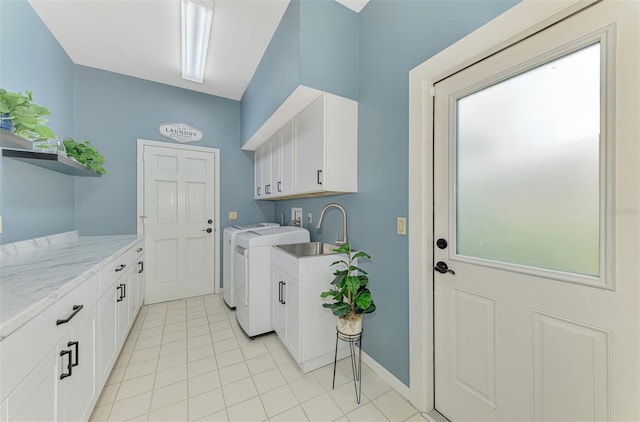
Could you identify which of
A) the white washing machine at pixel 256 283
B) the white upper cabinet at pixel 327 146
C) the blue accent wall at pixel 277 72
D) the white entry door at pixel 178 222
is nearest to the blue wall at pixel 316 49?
the blue accent wall at pixel 277 72

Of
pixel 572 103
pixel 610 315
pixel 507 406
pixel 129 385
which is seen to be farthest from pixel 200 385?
pixel 572 103

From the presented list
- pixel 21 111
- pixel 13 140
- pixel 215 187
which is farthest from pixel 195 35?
pixel 215 187

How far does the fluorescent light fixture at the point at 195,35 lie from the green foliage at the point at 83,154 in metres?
1.29

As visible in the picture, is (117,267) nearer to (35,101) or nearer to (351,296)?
(35,101)

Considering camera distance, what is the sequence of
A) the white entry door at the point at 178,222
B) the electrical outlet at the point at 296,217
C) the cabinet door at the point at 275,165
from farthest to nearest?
the white entry door at the point at 178,222, the electrical outlet at the point at 296,217, the cabinet door at the point at 275,165

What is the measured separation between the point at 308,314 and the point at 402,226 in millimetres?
947

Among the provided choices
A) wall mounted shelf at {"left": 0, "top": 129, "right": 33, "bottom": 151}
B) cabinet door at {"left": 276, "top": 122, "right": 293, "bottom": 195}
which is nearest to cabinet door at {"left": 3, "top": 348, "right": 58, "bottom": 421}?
wall mounted shelf at {"left": 0, "top": 129, "right": 33, "bottom": 151}

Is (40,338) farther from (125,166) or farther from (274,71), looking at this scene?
(125,166)

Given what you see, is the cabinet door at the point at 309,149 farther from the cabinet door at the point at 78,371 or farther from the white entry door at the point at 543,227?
the cabinet door at the point at 78,371

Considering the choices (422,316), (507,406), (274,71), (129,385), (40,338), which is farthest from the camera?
(274,71)

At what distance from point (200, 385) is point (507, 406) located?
1.81m

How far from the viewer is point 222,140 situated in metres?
3.51

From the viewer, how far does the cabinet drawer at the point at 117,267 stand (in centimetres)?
150

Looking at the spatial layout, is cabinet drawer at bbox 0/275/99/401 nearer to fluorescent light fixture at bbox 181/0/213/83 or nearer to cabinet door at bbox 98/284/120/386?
cabinet door at bbox 98/284/120/386
